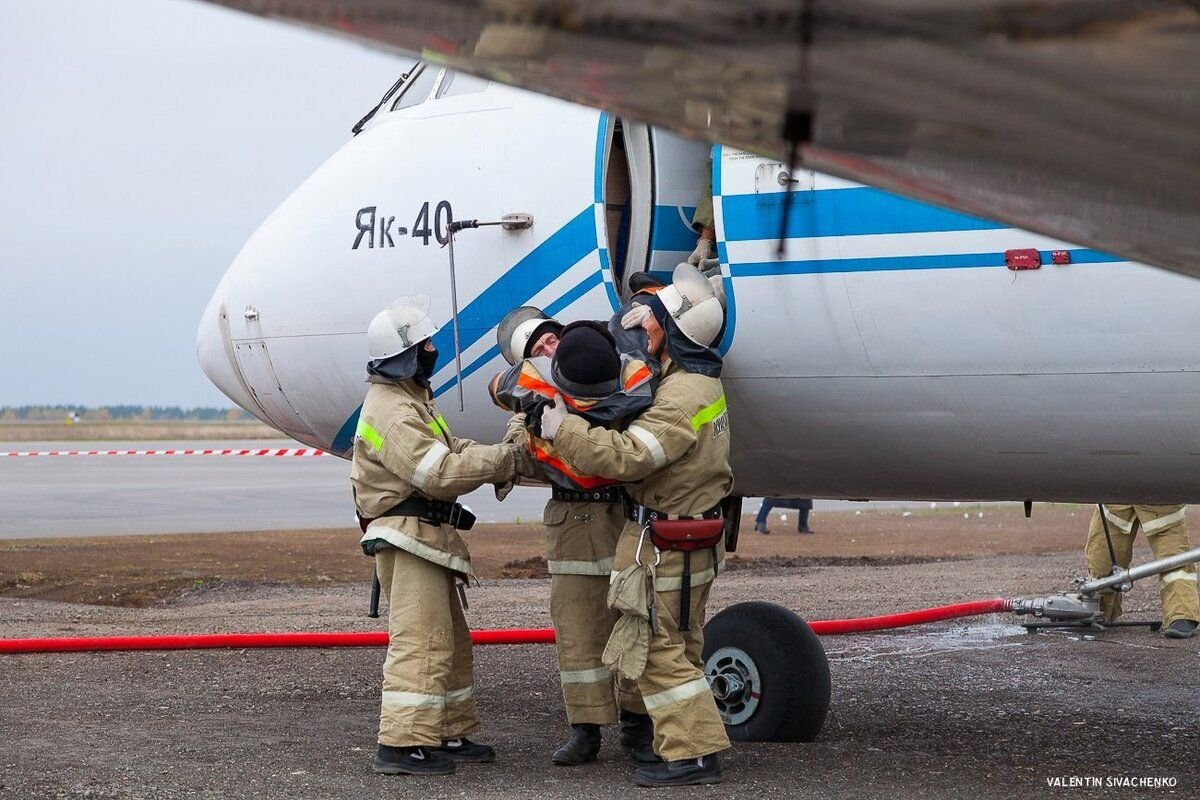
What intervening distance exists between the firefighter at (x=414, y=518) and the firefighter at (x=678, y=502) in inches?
23.0

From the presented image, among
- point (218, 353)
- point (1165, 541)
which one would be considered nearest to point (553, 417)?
point (218, 353)

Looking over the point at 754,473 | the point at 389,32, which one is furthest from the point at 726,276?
the point at 389,32

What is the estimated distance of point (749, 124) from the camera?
1981mm

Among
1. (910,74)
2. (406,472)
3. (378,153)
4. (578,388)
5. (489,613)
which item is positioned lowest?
(489,613)

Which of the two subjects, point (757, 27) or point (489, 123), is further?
point (489, 123)

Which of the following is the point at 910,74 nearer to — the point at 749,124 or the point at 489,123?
the point at 749,124

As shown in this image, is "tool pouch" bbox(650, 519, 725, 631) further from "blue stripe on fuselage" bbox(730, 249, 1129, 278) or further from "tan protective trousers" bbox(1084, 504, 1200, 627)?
"tan protective trousers" bbox(1084, 504, 1200, 627)

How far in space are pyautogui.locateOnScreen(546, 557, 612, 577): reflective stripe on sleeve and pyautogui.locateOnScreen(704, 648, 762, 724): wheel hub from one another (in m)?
0.94

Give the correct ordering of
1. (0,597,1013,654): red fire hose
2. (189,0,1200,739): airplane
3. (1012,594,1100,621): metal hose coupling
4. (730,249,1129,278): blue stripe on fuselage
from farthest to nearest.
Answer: (1012,594,1100,621): metal hose coupling → (0,597,1013,654): red fire hose → (189,0,1200,739): airplane → (730,249,1129,278): blue stripe on fuselage

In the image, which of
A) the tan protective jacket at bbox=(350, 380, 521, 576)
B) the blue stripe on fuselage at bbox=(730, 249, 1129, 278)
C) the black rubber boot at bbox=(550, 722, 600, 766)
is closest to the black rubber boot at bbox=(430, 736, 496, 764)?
the black rubber boot at bbox=(550, 722, 600, 766)

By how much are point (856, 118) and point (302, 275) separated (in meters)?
5.11

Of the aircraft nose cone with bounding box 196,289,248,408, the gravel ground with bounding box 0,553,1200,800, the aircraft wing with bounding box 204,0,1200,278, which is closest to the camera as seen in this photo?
the aircraft wing with bounding box 204,0,1200,278

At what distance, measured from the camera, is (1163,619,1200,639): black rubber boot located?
380 inches

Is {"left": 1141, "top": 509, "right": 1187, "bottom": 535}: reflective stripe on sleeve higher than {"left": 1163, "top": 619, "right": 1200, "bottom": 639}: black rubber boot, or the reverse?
{"left": 1141, "top": 509, "right": 1187, "bottom": 535}: reflective stripe on sleeve
